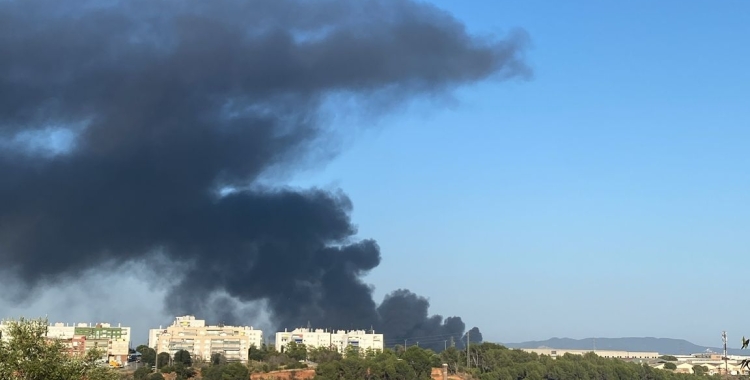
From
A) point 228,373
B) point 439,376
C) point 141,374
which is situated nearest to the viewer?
point 228,373

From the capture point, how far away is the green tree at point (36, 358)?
50969 mm

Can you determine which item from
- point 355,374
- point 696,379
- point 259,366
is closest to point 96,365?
point 355,374

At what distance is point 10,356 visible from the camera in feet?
169

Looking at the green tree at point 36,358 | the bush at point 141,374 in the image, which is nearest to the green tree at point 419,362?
the bush at point 141,374

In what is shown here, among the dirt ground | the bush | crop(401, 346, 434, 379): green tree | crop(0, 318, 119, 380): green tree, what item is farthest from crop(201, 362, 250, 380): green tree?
crop(0, 318, 119, 380): green tree

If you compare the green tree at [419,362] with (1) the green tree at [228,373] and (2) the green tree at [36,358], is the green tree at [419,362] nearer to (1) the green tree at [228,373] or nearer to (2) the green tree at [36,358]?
(1) the green tree at [228,373]

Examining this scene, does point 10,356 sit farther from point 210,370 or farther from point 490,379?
point 490,379

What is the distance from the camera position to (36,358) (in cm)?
5194

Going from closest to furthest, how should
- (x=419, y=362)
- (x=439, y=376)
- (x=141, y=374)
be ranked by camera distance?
1. (x=141, y=374)
2. (x=419, y=362)
3. (x=439, y=376)

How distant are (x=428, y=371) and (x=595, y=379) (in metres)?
31.7

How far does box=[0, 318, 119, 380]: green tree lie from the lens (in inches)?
2007

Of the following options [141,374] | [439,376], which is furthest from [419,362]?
[141,374]

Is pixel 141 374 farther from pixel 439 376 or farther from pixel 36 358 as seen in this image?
pixel 36 358

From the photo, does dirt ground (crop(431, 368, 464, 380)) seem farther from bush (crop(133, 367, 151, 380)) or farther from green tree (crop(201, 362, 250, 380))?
bush (crop(133, 367, 151, 380))
